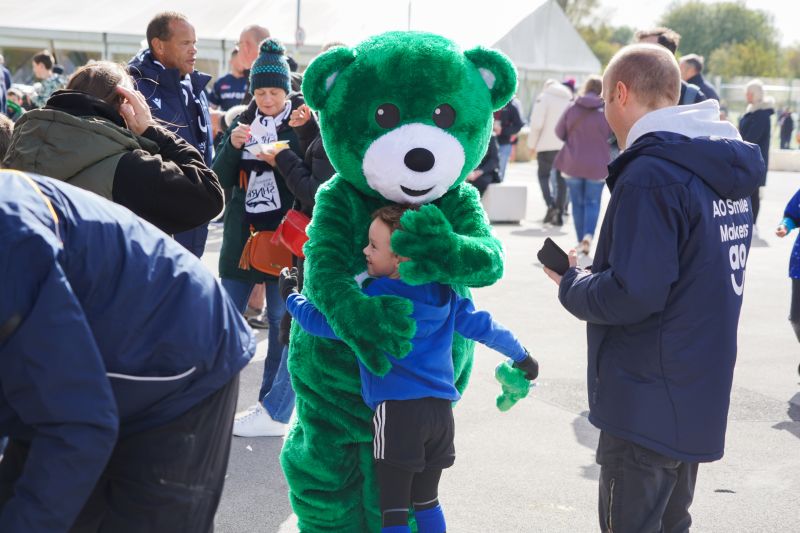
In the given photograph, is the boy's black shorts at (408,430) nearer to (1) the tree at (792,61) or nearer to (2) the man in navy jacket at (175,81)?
(2) the man in navy jacket at (175,81)

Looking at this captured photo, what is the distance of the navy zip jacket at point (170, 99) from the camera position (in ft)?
16.8

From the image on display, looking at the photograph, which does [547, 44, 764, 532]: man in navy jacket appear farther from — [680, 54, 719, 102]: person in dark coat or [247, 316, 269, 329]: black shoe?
[680, 54, 719, 102]: person in dark coat

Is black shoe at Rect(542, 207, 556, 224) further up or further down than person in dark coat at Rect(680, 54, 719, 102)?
further down

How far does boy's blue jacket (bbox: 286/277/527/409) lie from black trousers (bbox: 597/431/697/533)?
53cm

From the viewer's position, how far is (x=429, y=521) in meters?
3.35

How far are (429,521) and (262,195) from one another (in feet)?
7.09

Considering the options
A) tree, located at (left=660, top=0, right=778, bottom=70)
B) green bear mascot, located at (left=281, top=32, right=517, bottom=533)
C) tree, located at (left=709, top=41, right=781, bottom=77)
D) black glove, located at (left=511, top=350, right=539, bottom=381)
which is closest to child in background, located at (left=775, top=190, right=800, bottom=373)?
black glove, located at (left=511, top=350, right=539, bottom=381)

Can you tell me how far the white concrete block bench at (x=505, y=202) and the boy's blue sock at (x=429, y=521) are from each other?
9052 mm

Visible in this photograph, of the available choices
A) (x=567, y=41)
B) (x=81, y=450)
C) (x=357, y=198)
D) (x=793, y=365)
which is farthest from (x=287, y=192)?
(x=567, y=41)

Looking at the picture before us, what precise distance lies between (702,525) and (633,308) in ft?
5.13

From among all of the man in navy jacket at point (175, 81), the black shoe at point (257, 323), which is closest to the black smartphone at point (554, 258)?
the man in navy jacket at point (175, 81)

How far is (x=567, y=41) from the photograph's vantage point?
26.0m

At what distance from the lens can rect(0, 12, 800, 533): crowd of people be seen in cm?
187

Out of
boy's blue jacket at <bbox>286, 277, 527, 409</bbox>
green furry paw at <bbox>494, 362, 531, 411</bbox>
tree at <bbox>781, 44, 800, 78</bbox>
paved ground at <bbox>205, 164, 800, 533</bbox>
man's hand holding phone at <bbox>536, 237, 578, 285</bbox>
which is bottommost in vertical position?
tree at <bbox>781, 44, 800, 78</bbox>
